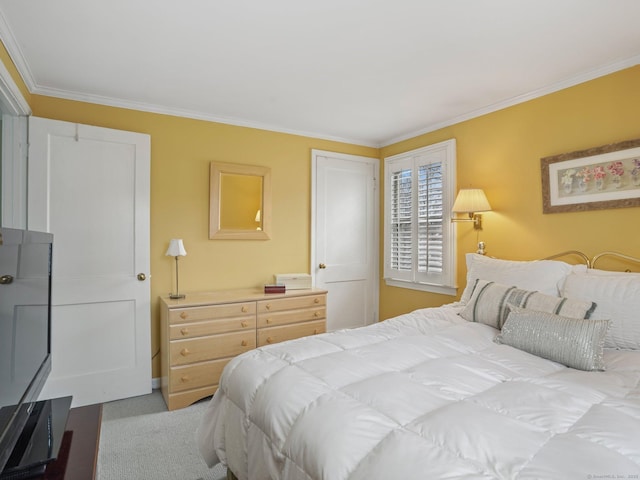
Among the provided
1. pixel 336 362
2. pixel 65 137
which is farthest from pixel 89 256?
pixel 336 362

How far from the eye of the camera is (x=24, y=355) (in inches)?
48.6

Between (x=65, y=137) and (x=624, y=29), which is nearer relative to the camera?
(x=624, y=29)

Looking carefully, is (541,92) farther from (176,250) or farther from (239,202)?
(176,250)

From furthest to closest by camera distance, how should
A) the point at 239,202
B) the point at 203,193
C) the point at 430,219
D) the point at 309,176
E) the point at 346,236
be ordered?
the point at 346,236 → the point at 309,176 → the point at 430,219 → the point at 239,202 → the point at 203,193

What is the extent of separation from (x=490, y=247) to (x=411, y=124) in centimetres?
147

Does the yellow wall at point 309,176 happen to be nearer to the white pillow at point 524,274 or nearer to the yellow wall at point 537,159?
the yellow wall at point 537,159

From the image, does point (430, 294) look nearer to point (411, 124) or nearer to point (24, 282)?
point (411, 124)

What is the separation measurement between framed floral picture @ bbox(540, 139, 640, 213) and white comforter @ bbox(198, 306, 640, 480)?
46.1 inches

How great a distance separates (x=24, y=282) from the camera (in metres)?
1.23

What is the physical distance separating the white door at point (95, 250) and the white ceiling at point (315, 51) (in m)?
0.47

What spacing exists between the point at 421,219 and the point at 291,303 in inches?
64.6

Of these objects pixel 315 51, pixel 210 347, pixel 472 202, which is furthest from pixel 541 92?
pixel 210 347

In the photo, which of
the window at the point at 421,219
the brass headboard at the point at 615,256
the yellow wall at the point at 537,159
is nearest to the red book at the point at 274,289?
the window at the point at 421,219

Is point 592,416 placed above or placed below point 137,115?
below
